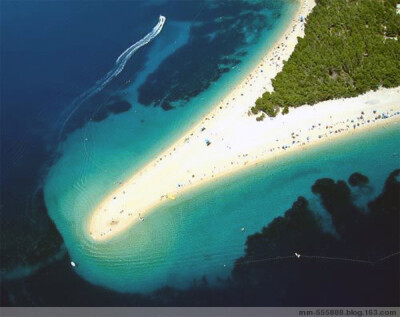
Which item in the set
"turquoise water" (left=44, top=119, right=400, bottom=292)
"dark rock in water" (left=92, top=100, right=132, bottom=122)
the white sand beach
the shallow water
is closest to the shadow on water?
"turquoise water" (left=44, top=119, right=400, bottom=292)

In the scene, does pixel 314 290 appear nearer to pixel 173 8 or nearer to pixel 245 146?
pixel 245 146

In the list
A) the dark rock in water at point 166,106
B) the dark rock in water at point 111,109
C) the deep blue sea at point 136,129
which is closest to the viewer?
the deep blue sea at point 136,129

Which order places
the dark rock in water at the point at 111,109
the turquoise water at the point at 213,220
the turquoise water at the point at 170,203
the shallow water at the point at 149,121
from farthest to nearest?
1. the dark rock in water at the point at 111,109
2. the shallow water at the point at 149,121
3. the turquoise water at the point at 170,203
4. the turquoise water at the point at 213,220

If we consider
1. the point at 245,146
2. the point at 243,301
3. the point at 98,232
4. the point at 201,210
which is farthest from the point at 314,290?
the point at 98,232

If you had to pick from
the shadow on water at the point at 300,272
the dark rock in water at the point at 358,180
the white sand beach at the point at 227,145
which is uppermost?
the white sand beach at the point at 227,145

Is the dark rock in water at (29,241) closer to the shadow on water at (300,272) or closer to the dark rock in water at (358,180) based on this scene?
the shadow on water at (300,272)

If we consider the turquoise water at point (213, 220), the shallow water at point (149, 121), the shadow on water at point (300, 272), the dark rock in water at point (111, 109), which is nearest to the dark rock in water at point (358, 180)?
the turquoise water at point (213, 220)
